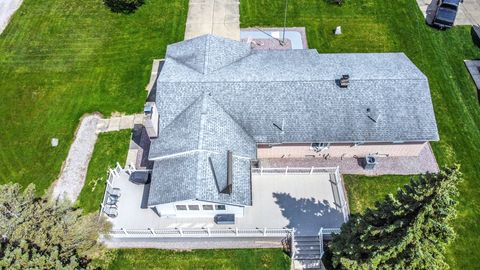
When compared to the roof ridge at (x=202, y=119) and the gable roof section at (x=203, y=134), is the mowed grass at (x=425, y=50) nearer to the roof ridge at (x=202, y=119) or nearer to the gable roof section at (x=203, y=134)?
the gable roof section at (x=203, y=134)

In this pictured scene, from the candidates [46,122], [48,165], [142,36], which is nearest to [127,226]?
[48,165]

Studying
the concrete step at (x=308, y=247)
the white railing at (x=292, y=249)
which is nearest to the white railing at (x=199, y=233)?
the white railing at (x=292, y=249)

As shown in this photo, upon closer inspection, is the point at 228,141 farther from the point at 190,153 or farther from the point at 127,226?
the point at 127,226

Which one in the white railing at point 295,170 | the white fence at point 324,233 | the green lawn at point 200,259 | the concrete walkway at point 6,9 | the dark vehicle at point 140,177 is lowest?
the green lawn at point 200,259

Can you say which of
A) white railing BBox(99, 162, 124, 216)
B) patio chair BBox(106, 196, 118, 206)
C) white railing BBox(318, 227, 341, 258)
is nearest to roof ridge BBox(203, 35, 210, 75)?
white railing BBox(99, 162, 124, 216)

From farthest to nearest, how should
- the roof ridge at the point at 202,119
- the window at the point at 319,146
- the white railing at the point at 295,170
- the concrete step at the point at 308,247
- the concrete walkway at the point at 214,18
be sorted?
the concrete walkway at the point at 214,18
the window at the point at 319,146
the white railing at the point at 295,170
the roof ridge at the point at 202,119
the concrete step at the point at 308,247

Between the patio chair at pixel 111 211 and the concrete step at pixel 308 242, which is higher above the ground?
the patio chair at pixel 111 211

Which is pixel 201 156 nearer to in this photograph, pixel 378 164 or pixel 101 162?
pixel 101 162

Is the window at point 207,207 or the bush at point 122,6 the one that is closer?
the window at point 207,207
